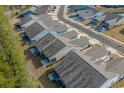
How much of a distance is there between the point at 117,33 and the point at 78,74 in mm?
18003

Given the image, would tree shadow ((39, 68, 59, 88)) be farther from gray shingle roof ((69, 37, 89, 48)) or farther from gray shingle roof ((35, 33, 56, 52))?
gray shingle roof ((69, 37, 89, 48))

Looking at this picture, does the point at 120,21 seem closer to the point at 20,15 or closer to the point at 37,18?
the point at 37,18

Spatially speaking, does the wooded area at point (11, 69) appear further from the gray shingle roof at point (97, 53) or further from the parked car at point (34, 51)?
the gray shingle roof at point (97, 53)

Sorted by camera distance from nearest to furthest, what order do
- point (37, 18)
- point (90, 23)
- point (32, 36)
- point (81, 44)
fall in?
point (81, 44), point (32, 36), point (90, 23), point (37, 18)

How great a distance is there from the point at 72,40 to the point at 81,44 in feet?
6.85

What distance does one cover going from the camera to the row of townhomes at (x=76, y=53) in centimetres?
2361

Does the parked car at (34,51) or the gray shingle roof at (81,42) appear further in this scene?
the parked car at (34,51)

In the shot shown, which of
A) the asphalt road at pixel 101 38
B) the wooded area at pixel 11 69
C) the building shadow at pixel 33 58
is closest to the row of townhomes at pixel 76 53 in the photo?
the building shadow at pixel 33 58

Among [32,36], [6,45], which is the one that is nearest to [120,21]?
[32,36]

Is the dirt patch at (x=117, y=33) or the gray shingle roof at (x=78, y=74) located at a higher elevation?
the gray shingle roof at (x=78, y=74)

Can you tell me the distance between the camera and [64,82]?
2448 cm

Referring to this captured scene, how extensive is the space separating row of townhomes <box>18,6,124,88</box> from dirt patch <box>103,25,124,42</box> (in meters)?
1.46

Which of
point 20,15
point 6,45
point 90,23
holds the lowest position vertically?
point 20,15

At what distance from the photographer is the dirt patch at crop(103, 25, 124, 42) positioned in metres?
37.4
